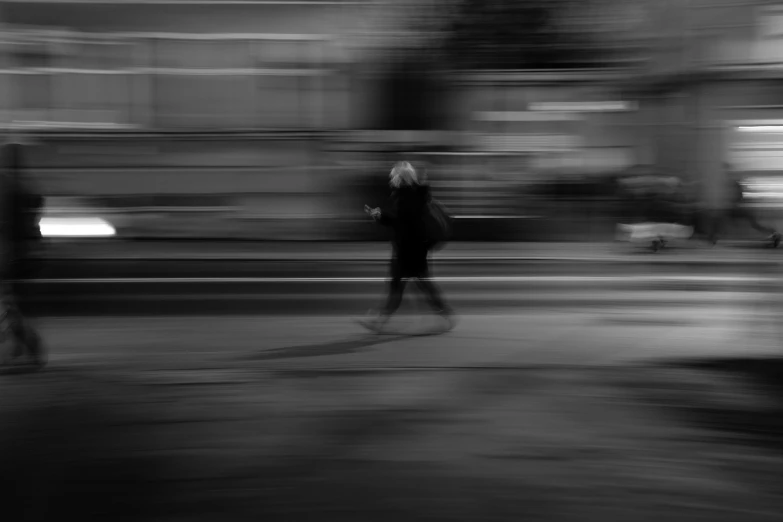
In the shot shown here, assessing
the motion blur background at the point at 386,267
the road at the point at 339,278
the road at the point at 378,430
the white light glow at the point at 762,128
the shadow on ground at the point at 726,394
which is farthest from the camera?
the white light glow at the point at 762,128

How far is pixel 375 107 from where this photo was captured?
19.8 metres

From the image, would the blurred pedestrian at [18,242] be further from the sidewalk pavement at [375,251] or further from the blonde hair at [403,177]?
the sidewalk pavement at [375,251]

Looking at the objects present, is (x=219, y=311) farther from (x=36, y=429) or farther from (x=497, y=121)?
(x=497, y=121)

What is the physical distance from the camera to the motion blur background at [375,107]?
19.2m

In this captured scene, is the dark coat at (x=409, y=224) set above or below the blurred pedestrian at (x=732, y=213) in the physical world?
above

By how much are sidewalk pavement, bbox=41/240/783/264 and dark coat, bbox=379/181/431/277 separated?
5581 mm

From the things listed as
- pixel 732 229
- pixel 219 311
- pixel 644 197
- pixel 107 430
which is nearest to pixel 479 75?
pixel 644 197

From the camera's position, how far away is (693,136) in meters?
20.6

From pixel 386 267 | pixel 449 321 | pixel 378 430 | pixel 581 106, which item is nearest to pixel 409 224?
pixel 449 321

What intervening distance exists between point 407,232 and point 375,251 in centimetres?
747

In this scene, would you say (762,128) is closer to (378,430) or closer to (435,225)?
(435,225)

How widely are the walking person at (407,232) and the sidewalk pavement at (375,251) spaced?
550 cm

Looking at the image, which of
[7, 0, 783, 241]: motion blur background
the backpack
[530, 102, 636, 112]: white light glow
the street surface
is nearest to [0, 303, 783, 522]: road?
the street surface

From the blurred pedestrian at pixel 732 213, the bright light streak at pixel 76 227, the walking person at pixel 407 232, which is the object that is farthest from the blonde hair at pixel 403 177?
the bright light streak at pixel 76 227
